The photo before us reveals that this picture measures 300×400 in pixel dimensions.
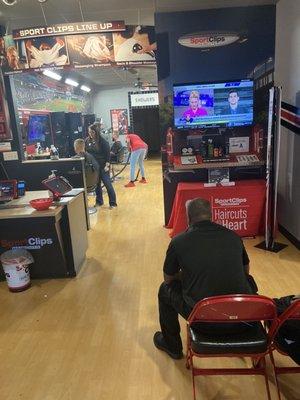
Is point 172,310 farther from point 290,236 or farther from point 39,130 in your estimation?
point 39,130

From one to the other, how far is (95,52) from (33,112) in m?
3.43

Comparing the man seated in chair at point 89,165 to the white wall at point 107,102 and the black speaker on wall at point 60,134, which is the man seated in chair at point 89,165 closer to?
the black speaker on wall at point 60,134

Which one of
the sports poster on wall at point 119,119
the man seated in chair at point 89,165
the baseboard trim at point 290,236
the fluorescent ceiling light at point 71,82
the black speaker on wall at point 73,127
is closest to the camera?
the baseboard trim at point 290,236

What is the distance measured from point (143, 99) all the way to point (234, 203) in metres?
10.1

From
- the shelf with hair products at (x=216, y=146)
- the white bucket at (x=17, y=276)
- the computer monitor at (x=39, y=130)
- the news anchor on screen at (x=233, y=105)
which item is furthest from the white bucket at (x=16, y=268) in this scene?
the computer monitor at (x=39, y=130)

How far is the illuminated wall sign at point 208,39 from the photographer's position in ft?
14.6

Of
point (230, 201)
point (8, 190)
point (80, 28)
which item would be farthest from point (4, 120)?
point (230, 201)

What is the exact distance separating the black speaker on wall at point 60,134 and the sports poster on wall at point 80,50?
381 cm

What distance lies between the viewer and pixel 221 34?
14.6 ft

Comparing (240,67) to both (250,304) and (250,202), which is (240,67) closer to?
(250,202)

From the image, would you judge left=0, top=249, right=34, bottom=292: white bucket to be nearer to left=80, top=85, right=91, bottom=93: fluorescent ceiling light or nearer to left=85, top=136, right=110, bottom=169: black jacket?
left=85, top=136, right=110, bottom=169: black jacket

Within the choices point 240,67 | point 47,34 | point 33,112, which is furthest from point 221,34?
point 33,112

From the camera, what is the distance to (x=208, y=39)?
4.47 metres

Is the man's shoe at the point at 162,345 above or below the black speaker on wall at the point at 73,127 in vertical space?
below
